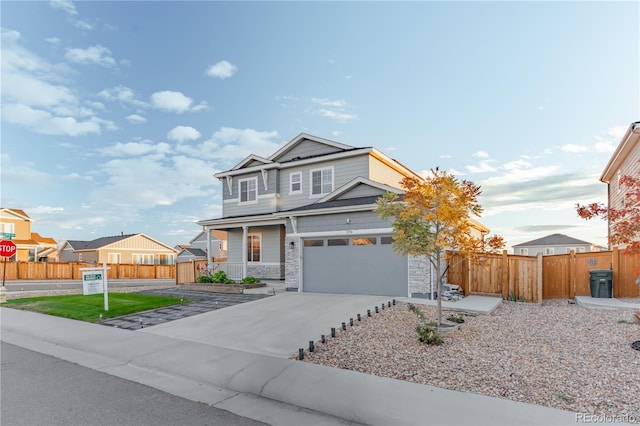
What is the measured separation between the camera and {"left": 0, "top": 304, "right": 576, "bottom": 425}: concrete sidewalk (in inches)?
162

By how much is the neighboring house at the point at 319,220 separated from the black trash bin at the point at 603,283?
5.67m

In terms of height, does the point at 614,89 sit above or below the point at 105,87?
below

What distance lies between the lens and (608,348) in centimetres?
633

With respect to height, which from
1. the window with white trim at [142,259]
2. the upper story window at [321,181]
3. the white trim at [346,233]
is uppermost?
the upper story window at [321,181]

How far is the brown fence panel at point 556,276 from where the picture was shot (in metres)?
12.7

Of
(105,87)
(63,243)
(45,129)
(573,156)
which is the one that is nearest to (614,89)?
(573,156)

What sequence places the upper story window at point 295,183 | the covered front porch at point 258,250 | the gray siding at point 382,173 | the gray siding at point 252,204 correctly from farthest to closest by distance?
the gray siding at point 252,204 < the covered front porch at point 258,250 < the upper story window at point 295,183 < the gray siding at point 382,173

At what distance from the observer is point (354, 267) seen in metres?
13.6

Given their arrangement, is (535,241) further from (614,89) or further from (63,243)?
(63,243)

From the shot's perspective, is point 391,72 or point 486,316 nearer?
point 486,316

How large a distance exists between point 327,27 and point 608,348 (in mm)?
13384

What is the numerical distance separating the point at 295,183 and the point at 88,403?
50.0 feet

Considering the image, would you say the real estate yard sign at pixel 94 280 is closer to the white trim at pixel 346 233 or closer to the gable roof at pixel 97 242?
the white trim at pixel 346 233

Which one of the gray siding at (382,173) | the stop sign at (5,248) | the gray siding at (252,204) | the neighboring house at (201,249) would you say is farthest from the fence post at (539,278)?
the neighboring house at (201,249)
